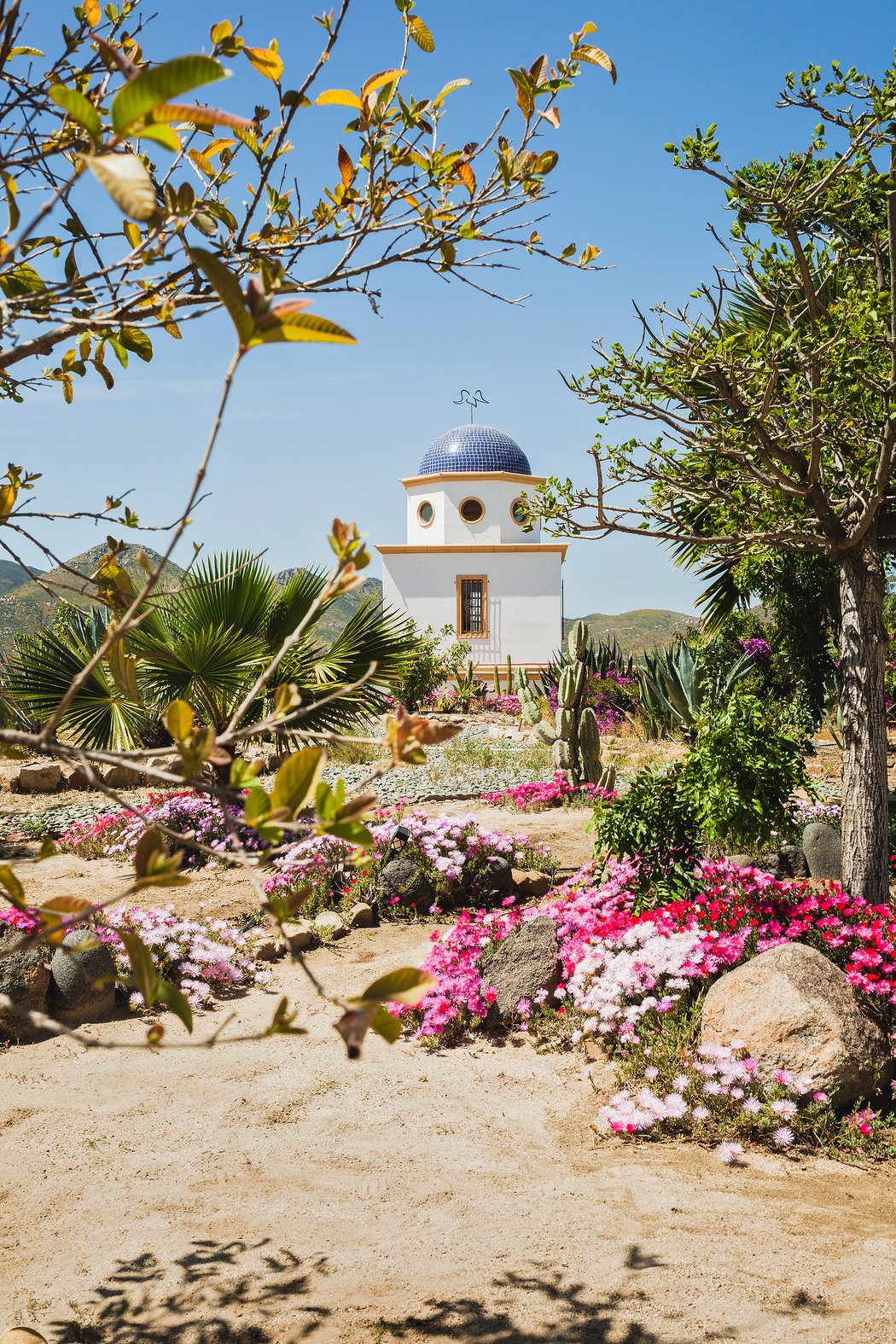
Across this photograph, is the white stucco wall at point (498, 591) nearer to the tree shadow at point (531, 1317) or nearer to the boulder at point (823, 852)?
the boulder at point (823, 852)

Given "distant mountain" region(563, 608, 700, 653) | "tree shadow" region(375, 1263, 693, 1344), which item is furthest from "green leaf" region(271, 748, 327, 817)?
"distant mountain" region(563, 608, 700, 653)

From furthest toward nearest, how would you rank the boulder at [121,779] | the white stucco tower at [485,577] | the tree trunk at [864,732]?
1. the white stucco tower at [485,577]
2. the boulder at [121,779]
3. the tree trunk at [864,732]

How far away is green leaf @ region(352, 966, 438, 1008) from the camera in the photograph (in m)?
1.14

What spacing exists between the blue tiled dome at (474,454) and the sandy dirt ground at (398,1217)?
902 inches

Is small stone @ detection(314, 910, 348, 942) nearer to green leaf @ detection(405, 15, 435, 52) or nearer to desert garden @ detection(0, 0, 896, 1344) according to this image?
desert garden @ detection(0, 0, 896, 1344)

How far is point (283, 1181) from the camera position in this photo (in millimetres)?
3404

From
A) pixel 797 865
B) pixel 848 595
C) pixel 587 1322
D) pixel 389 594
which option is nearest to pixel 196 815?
pixel 797 865

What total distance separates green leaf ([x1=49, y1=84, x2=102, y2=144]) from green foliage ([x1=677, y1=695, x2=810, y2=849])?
186 inches

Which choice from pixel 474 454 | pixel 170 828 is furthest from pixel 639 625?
pixel 170 828

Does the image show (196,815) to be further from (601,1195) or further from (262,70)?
(262,70)

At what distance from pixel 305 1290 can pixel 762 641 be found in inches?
412

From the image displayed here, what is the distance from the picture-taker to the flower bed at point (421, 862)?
21.1ft

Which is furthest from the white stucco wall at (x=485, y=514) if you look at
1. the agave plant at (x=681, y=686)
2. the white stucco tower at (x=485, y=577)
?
the agave plant at (x=681, y=686)

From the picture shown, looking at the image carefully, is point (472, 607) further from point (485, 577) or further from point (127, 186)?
point (127, 186)
